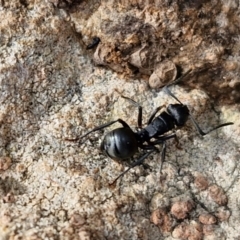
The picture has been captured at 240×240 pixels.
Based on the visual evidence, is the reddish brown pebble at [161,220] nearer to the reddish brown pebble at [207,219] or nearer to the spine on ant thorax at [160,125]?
the reddish brown pebble at [207,219]

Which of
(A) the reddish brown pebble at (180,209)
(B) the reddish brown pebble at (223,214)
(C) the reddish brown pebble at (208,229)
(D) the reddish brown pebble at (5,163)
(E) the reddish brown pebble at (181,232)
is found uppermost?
(D) the reddish brown pebble at (5,163)

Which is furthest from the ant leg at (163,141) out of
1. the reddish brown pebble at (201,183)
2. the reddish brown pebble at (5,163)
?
the reddish brown pebble at (5,163)

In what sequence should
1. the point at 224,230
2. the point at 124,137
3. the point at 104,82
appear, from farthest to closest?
the point at 104,82, the point at 124,137, the point at 224,230

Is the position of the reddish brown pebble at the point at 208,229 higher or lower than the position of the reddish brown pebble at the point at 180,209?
lower

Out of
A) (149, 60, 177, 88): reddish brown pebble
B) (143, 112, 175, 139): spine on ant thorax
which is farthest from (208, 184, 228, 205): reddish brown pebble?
(149, 60, 177, 88): reddish brown pebble

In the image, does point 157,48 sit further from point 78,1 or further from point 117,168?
point 117,168

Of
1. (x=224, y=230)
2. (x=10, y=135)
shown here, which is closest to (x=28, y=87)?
(x=10, y=135)

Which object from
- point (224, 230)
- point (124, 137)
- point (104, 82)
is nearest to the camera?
point (224, 230)
